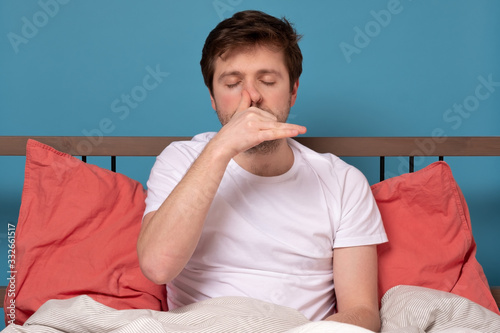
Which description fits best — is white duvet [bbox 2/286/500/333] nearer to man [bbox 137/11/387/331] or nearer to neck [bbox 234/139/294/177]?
man [bbox 137/11/387/331]

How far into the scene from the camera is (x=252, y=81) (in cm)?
128

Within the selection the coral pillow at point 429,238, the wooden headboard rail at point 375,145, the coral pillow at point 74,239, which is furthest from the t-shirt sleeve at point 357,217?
the coral pillow at point 74,239

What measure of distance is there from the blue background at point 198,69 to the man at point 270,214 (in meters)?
0.53

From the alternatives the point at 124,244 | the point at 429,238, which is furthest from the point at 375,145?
the point at 124,244

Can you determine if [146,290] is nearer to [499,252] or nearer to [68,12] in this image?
[68,12]

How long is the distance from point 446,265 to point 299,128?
62 centimetres

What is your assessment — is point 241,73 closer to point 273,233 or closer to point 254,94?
point 254,94

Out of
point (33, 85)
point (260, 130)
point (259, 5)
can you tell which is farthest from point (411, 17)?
point (33, 85)

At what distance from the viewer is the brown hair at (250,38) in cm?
130

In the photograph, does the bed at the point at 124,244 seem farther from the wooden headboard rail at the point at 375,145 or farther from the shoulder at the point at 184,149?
the shoulder at the point at 184,149

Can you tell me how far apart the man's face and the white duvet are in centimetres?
45

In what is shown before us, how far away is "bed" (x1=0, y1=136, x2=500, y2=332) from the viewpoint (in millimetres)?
1263

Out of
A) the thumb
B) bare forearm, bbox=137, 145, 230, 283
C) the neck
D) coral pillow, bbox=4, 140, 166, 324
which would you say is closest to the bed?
coral pillow, bbox=4, 140, 166, 324

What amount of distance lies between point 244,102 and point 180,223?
0.32 m
